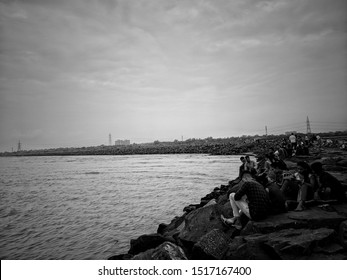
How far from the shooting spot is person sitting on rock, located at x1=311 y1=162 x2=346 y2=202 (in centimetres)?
577

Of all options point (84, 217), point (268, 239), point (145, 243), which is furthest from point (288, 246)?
point (84, 217)

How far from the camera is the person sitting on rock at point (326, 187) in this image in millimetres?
5770

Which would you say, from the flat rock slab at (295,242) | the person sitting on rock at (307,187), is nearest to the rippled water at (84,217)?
the flat rock slab at (295,242)

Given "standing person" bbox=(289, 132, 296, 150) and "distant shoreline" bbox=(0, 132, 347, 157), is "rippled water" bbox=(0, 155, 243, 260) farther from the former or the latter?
"distant shoreline" bbox=(0, 132, 347, 157)

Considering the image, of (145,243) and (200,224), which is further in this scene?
(200,224)

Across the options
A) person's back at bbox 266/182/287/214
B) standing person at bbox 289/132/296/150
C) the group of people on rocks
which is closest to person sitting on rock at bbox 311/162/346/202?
the group of people on rocks

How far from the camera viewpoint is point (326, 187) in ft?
19.3

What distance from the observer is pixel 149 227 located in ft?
29.2

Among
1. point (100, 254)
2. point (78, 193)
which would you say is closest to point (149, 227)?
point (100, 254)

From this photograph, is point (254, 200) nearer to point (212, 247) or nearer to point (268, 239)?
point (268, 239)

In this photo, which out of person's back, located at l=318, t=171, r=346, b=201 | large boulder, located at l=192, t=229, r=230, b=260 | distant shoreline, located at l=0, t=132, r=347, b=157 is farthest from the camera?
distant shoreline, located at l=0, t=132, r=347, b=157

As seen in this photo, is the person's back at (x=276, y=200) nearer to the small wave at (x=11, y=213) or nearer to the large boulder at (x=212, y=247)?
the large boulder at (x=212, y=247)

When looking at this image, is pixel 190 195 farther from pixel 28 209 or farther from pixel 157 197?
pixel 28 209

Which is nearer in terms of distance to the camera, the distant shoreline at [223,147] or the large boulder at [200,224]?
the large boulder at [200,224]
